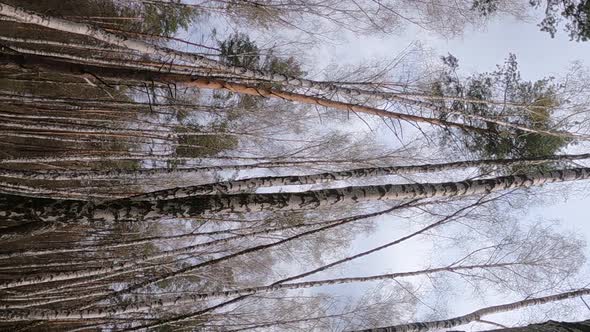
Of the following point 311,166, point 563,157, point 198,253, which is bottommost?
point 198,253

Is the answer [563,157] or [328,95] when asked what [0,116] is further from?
[563,157]

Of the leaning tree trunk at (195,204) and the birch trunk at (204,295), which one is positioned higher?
the leaning tree trunk at (195,204)

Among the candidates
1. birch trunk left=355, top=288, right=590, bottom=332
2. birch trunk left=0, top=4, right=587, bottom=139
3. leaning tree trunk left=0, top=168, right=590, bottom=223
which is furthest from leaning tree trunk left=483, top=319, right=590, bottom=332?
birch trunk left=0, top=4, right=587, bottom=139

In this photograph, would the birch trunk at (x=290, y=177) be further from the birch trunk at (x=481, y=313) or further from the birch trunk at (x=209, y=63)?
the birch trunk at (x=481, y=313)

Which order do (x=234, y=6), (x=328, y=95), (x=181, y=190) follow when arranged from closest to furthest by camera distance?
1. (x=181, y=190)
2. (x=328, y=95)
3. (x=234, y=6)

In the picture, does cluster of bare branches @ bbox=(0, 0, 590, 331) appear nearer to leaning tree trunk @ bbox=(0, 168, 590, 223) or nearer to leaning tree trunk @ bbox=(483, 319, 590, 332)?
leaning tree trunk @ bbox=(0, 168, 590, 223)

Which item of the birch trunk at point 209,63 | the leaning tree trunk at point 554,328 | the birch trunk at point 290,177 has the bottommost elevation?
the leaning tree trunk at point 554,328

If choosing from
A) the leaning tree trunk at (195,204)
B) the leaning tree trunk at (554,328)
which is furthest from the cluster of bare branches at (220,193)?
the leaning tree trunk at (554,328)

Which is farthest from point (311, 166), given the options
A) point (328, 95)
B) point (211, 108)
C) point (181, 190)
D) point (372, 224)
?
point (181, 190)

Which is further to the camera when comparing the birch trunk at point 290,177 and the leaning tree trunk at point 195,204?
the birch trunk at point 290,177

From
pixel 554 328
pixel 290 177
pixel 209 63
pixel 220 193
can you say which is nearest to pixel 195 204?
pixel 220 193

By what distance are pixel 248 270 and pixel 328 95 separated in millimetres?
4764

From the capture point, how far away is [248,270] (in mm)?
10383

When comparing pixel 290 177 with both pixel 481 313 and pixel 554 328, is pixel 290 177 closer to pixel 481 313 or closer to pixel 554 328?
pixel 554 328
